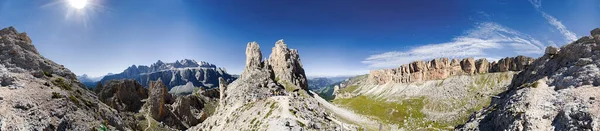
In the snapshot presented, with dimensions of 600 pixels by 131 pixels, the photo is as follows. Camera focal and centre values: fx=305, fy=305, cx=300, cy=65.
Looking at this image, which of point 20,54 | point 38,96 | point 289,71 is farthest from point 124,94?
point 38,96

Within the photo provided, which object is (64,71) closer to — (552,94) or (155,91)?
(552,94)

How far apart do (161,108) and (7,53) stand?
109 meters

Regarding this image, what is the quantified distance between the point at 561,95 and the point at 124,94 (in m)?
151

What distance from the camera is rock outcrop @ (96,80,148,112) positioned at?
130 metres

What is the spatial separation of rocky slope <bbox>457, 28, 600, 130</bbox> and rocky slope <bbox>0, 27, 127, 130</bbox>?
4648 centimetres

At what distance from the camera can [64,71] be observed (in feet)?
128

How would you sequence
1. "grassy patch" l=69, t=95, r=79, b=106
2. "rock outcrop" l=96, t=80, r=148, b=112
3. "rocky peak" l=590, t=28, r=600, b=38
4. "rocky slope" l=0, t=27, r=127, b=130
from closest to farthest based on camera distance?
"rocky slope" l=0, t=27, r=127, b=130, "grassy patch" l=69, t=95, r=79, b=106, "rocky peak" l=590, t=28, r=600, b=38, "rock outcrop" l=96, t=80, r=148, b=112

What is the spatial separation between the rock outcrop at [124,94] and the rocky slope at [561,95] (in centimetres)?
13323

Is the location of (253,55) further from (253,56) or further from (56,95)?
(56,95)

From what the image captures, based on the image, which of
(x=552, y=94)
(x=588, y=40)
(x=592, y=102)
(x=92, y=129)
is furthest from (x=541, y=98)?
(x=92, y=129)

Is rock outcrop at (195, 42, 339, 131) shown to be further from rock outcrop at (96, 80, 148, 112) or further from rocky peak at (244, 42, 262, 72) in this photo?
rocky peak at (244, 42, 262, 72)

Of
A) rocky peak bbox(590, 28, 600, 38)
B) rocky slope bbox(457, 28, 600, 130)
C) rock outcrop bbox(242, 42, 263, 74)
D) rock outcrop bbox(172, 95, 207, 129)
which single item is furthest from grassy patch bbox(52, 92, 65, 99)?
rock outcrop bbox(242, 42, 263, 74)

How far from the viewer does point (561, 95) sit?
33594mm

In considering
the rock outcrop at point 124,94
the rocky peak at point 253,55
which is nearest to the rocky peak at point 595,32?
the rock outcrop at point 124,94
